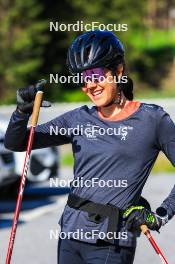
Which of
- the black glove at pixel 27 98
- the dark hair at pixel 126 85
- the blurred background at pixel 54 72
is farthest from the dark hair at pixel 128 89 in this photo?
the blurred background at pixel 54 72

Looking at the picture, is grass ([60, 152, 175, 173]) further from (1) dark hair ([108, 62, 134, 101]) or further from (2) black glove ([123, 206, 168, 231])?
(2) black glove ([123, 206, 168, 231])

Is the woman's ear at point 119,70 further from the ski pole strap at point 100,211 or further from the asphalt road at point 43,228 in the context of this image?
the asphalt road at point 43,228

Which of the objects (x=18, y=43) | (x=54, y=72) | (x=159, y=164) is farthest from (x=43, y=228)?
(x=54, y=72)

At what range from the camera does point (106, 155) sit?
4559 millimetres

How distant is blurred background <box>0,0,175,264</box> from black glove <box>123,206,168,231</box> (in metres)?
1.13

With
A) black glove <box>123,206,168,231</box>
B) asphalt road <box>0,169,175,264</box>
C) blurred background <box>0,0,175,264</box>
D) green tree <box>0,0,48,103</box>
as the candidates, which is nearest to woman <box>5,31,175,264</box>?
black glove <box>123,206,168,231</box>

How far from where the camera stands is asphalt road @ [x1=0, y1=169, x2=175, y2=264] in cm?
967

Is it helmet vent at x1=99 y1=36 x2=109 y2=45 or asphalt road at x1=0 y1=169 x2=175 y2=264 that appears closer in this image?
helmet vent at x1=99 y1=36 x2=109 y2=45

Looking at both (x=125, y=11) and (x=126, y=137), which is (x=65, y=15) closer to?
(x=125, y=11)

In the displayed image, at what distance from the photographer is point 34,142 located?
489cm

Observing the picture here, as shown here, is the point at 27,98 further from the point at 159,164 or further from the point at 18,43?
the point at 18,43

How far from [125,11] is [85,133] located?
2051 inches

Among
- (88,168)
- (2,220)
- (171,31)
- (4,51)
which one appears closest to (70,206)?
(88,168)

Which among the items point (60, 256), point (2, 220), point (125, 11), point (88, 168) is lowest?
point (2, 220)
